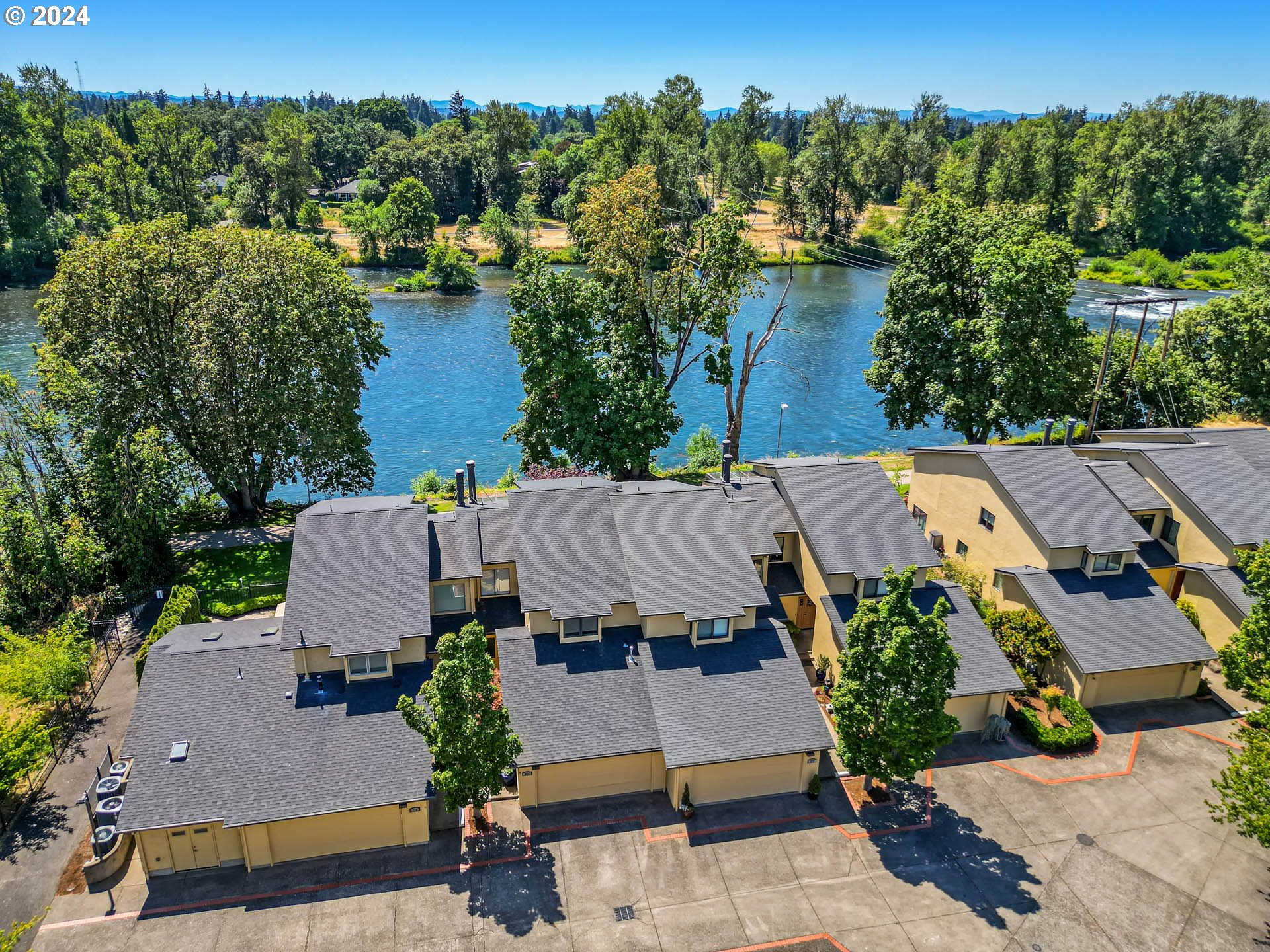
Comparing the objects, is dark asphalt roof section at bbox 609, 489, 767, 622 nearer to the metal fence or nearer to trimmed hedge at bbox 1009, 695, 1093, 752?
trimmed hedge at bbox 1009, 695, 1093, 752

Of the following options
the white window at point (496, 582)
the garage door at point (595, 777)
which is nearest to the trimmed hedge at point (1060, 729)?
the garage door at point (595, 777)

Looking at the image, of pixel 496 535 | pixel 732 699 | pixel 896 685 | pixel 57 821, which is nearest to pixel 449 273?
pixel 496 535

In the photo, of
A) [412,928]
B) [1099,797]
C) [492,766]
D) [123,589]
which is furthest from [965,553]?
[123,589]

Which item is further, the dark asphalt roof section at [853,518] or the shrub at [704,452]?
the shrub at [704,452]

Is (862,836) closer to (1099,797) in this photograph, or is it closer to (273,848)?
(1099,797)

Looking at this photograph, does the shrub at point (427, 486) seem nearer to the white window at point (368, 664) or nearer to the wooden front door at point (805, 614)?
the white window at point (368, 664)

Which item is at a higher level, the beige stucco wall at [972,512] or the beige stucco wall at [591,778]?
the beige stucco wall at [972,512]

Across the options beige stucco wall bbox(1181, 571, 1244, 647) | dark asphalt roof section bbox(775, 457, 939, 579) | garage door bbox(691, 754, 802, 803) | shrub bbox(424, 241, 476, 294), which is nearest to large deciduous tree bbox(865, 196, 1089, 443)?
beige stucco wall bbox(1181, 571, 1244, 647)
